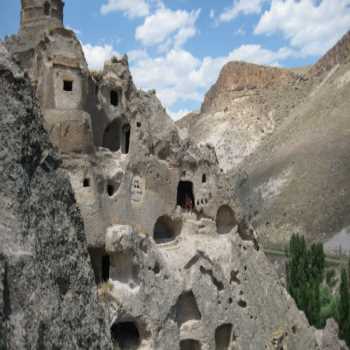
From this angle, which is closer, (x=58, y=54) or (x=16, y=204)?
(x=16, y=204)

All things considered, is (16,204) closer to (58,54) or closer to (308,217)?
(58,54)

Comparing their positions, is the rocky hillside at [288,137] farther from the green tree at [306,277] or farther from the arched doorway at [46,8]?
the arched doorway at [46,8]

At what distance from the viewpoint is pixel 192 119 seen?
127625 millimetres

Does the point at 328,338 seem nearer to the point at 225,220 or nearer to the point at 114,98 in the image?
the point at 225,220

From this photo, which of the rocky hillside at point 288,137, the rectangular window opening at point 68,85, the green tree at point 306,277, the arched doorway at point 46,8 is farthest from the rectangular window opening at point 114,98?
A: the rocky hillside at point 288,137

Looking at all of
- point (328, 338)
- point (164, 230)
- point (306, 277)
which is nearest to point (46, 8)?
point (164, 230)

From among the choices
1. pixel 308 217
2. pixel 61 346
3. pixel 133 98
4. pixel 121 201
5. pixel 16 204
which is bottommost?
pixel 61 346

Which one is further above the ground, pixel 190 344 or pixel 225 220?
pixel 225 220

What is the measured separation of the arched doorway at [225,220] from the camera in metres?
22.2

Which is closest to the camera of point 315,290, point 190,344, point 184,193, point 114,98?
point 190,344

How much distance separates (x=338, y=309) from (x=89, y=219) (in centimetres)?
1531

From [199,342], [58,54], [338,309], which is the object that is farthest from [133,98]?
[338,309]

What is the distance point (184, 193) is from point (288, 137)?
217 ft

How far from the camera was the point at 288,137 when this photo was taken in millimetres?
85625
